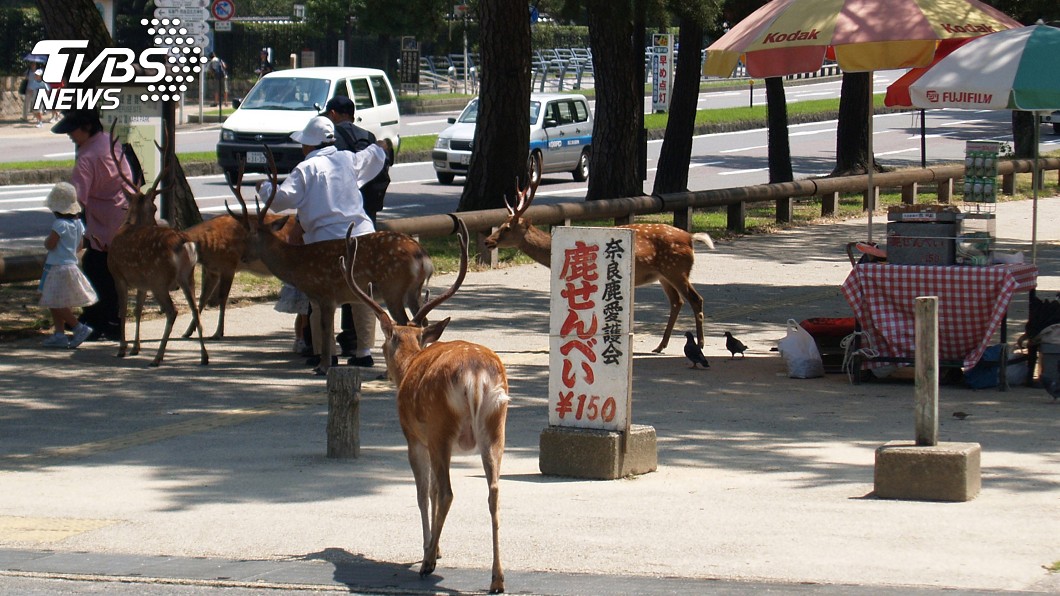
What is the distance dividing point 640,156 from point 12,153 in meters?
15.1

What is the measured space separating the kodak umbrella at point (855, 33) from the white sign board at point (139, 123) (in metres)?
5.97

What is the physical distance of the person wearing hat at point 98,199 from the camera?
43.3 ft

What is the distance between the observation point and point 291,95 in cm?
2894

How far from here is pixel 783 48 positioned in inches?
505

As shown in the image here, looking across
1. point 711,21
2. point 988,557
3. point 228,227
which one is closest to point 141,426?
point 228,227

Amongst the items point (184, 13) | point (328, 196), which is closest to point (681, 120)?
point (184, 13)

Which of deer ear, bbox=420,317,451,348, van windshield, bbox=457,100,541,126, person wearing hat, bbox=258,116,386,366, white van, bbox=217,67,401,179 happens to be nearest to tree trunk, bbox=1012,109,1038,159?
van windshield, bbox=457,100,541,126

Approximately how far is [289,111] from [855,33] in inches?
688

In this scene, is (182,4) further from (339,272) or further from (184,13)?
(339,272)

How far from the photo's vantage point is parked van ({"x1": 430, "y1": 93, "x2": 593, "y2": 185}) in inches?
1137

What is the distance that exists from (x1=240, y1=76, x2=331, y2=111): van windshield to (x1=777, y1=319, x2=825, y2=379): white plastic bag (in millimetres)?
17751

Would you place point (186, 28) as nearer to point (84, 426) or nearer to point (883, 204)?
point (883, 204)

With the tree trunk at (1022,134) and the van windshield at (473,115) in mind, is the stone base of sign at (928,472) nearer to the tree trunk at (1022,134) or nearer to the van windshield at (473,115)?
the van windshield at (473,115)

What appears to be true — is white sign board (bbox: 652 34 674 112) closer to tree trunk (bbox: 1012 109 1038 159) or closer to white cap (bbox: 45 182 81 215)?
tree trunk (bbox: 1012 109 1038 159)
